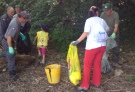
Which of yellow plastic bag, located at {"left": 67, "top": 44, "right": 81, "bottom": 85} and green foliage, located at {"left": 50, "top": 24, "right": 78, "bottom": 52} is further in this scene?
green foliage, located at {"left": 50, "top": 24, "right": 78, "bottom": 52}

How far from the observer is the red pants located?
5.15 metres

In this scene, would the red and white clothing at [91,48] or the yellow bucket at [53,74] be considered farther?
the yellow bucket at [53,74]

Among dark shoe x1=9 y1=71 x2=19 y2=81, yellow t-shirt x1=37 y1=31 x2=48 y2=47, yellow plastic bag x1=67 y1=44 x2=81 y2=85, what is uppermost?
yellow t-shirt x1=37 y1=31 x2=48 y2=47

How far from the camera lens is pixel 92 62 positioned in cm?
534

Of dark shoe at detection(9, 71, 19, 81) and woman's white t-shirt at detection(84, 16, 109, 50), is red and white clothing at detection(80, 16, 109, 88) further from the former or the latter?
dark shoe at detection(9, 71, 19, 81)

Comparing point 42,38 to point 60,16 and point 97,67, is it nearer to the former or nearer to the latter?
point 60,16

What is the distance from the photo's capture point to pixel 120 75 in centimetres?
621

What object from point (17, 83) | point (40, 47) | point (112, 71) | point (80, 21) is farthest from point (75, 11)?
point (17, 83)

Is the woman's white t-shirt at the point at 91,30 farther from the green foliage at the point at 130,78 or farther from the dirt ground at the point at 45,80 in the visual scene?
the green foliage at the point at 130,78

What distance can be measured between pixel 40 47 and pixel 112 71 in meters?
1.95

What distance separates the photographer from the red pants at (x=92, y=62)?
203 inches

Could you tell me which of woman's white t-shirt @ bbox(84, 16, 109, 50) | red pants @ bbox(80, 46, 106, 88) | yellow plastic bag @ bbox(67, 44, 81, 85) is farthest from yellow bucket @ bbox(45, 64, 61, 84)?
woman's white t-shirt @ bbox(84, 16, 109, 50)

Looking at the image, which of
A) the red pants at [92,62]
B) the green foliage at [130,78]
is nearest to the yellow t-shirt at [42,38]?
the red pants at [92,62]

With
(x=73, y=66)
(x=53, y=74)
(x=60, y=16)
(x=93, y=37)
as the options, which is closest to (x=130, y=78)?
(x=73, y=66)
